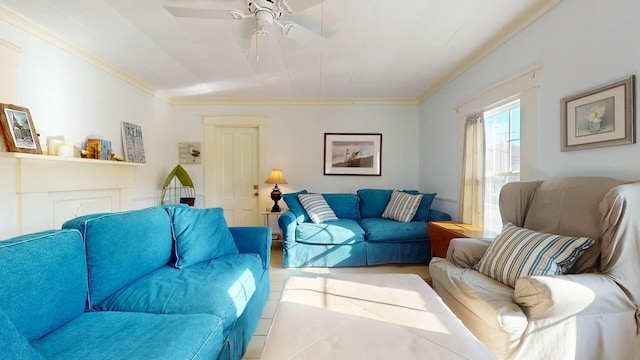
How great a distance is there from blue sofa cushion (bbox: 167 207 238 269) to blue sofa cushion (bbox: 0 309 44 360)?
1.06m

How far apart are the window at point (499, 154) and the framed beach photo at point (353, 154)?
173cm

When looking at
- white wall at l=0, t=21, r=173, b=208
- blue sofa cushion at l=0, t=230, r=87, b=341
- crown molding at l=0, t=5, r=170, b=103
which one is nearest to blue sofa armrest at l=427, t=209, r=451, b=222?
blue sofa cushion at l=0, t=230, r=87, b=341

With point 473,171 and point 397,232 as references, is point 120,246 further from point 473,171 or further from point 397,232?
point 473,171

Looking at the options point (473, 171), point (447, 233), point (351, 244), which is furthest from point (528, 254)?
point (351, 244)

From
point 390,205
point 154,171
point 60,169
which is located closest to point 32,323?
point 60,169

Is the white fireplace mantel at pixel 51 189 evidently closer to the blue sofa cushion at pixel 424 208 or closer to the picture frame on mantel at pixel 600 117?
the blue sofa cushion at pixel 424 208

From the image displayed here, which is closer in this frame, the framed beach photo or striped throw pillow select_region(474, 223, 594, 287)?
striped throw pillow select_region(474, 223, 594, 287)

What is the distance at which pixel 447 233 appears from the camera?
2.61 m

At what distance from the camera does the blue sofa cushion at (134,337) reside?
974 mm

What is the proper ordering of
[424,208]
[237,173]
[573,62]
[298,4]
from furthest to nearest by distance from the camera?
[237,173]
[424,208]
[573,62]
[298,4]

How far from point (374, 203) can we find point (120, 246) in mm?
3086

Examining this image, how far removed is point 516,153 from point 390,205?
1.69 meters

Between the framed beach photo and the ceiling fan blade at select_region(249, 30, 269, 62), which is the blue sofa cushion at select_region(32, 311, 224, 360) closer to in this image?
the ceiling fan blade at select_region(249, 30, 269, 62)

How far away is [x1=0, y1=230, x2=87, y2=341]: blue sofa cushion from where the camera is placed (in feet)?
3.15
